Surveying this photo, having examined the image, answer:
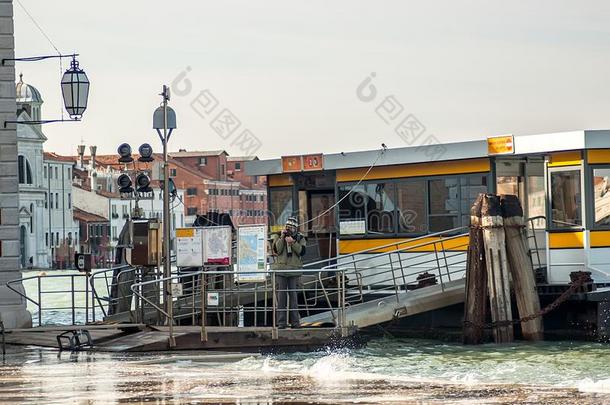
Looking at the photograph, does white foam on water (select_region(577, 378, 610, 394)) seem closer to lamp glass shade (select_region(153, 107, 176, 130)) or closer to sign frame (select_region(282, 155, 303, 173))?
lamp glass shade (select_region(153, 107, 176, 130))

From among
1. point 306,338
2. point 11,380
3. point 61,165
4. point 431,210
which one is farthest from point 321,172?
point 61,165

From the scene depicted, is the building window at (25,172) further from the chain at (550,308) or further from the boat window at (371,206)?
the chain at (550,308)

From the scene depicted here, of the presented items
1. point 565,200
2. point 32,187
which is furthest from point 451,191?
point 32,187

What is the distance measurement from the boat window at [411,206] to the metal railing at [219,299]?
2150mm

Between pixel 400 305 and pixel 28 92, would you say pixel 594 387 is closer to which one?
pixel 400 305

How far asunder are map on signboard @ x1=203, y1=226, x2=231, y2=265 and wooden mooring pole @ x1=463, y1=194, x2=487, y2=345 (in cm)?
500

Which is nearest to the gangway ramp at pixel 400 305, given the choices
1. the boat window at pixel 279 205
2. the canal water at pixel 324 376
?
the canal water at pixel 324 376

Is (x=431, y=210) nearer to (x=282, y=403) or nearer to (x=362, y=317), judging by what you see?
(x=362, y=317)

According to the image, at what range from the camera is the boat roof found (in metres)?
26.1

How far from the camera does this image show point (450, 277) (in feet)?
92.2

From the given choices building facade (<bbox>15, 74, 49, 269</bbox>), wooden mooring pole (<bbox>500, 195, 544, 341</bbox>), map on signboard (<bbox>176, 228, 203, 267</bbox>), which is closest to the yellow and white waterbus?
wooden mooring pole (<bbox>500, 195, 544, 341</bbox>)

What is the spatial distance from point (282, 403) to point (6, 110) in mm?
12746

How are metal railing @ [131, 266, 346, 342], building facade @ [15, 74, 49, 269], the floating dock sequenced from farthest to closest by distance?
building facade @ [15, 74, 49, 269] < metal railing @ [131, 266, 346, 342] < the floating dock

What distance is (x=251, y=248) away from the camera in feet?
94.1
